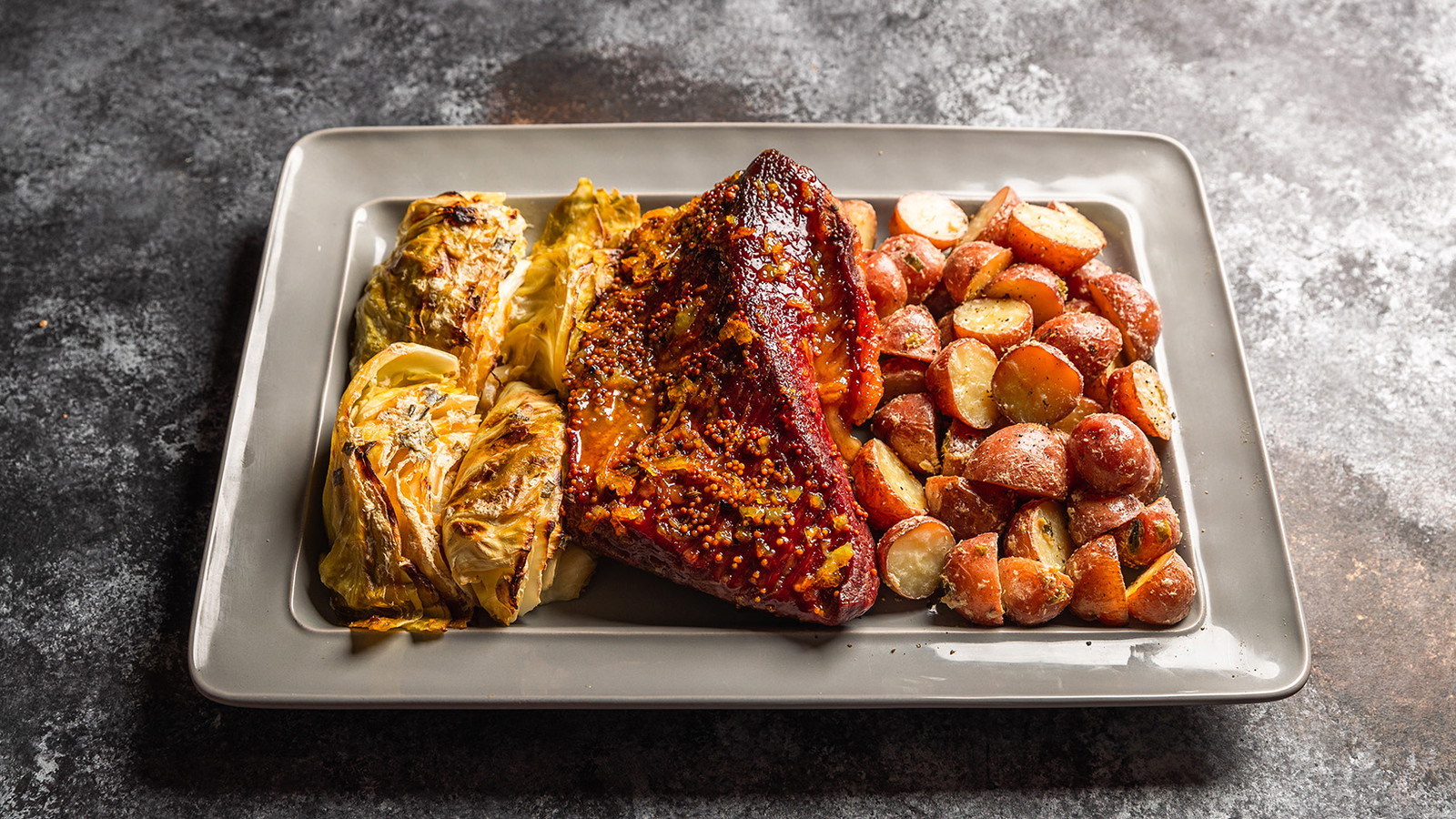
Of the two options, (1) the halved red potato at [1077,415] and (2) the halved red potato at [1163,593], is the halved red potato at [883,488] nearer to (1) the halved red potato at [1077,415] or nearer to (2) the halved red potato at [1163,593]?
(1) the halved red potato at [1077,415]

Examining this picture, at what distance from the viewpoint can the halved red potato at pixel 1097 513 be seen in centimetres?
346

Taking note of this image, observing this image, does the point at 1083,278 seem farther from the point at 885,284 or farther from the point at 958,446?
the point at 958,446

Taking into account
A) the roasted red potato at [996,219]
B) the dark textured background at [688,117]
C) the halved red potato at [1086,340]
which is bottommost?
the dark textured background at [688,117]

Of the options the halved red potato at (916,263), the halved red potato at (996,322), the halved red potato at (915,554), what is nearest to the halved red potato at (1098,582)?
the halved red potato at (915,554)

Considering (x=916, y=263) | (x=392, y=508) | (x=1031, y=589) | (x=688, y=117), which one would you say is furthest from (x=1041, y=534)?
(x=688, y=117)

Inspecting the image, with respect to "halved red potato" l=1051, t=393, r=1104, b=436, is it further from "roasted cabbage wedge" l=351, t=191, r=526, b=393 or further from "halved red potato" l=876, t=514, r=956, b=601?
"roasted cabbage wedge" l=351, t=191, r=526, b=393

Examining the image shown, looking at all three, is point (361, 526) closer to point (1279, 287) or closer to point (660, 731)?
point (660, 731)

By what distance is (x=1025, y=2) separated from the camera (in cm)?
560

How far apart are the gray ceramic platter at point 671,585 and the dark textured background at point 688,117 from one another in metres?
0.33

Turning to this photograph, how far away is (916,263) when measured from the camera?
13.2 ft

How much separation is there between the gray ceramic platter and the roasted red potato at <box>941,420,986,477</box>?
0.50 meters

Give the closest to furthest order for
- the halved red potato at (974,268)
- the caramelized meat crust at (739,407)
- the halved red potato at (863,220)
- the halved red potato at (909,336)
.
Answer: the caramelized meat crust at (739,407) < the halved red potato at (909,336) < the halved red potato at (974,268) < the halved red potato at (863,220)

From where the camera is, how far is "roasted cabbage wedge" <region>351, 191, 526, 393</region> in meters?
3.82

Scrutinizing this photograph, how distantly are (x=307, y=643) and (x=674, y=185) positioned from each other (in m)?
2.30
